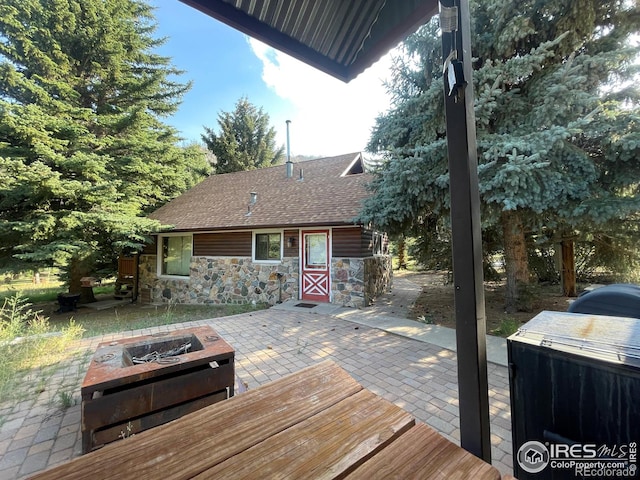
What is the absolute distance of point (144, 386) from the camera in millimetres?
2242

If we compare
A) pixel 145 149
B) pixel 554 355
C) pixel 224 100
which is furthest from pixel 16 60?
pixel 554 355

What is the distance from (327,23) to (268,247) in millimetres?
7692

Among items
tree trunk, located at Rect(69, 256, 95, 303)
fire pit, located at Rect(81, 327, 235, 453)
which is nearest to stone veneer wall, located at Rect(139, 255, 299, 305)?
tree trunk, located at Rect(69, 256, 95, 303)

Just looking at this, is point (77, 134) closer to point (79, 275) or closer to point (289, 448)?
point (79, 275)

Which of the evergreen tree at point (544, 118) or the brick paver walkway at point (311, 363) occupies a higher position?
the evergreen tree at point (544, 118)

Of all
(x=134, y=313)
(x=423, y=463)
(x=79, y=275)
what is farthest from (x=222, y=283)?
(x=423, y=463)

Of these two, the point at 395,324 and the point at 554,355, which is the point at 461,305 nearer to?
the point at 554,355

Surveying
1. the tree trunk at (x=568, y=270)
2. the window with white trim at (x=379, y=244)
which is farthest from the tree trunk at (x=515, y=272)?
the window with white trim at (x=379, y=244)

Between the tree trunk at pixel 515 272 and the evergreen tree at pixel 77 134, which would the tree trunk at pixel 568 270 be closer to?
the tree trunk at pixel 515 272

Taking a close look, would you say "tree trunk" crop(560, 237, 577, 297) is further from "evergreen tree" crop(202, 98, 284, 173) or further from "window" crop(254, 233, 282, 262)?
"evergreen tree" crop(202, 98, 284, 173)

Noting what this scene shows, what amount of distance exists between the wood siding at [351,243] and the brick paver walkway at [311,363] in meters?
2.37

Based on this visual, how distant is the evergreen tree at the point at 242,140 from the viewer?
20.2 m

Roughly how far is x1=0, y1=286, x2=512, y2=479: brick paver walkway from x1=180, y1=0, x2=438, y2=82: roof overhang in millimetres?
3122

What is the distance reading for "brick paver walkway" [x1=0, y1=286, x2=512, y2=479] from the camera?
224 cm
